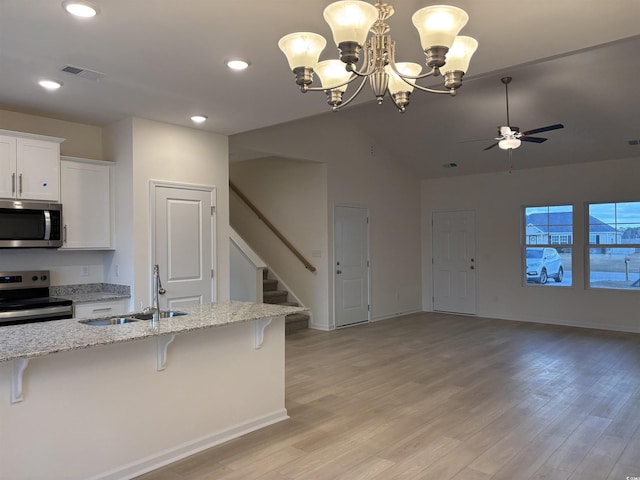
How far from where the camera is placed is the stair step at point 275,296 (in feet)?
24.2

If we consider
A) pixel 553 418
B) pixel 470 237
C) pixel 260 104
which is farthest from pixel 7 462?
pixel 470 237

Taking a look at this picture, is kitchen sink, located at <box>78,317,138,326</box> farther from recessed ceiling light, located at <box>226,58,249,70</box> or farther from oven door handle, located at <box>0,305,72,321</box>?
recessed ceiling light, located at <box>226,58,249,70</box>

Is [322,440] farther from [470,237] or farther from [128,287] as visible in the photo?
[470,237]

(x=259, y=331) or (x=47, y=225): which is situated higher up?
(x=47, y=225)

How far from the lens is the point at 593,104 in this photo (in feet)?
19.9

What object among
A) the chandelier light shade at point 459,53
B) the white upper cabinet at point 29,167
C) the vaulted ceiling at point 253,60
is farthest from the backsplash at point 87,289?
the chandelier light shade at point 459,53

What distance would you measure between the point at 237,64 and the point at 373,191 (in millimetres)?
5139

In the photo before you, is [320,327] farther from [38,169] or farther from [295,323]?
[38,169]

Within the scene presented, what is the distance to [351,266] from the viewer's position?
7.79 metres

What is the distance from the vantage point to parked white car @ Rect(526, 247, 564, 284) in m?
7.89

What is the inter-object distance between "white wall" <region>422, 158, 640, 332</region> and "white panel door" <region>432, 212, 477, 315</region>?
13cm

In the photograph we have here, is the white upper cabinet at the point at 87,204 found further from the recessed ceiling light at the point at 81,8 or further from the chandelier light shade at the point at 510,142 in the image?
the chandelier light shade at the point at 510,142

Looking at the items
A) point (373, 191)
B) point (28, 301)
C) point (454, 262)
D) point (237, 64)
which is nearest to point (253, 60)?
point (237, 64)

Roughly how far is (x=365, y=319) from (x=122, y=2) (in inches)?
253
